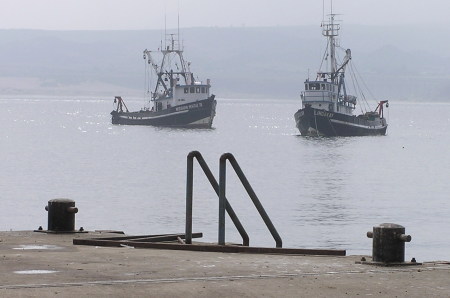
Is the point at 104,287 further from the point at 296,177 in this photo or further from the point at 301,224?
the point at 296,177

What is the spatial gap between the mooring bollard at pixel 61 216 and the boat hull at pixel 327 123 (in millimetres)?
100966

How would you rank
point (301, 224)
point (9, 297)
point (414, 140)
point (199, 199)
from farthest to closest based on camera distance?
1. point (414, 140)
2. point (199, 199)
3. point (301, 224)
4. point (9, 297)

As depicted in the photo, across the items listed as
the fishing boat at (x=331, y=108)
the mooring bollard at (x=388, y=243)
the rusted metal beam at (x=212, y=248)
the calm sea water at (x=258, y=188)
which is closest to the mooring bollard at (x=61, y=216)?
the rusted metal beam at (x=212, y=248)

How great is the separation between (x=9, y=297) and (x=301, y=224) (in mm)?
31500

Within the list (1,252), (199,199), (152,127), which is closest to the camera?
(1,252)

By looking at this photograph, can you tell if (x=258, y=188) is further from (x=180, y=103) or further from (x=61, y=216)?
(x=180, y=103)

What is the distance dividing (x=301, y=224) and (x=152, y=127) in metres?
116

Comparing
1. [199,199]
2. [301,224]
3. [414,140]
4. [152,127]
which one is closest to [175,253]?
[301,224]

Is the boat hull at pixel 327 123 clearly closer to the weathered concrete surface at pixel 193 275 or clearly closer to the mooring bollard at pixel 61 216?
the mooring bollard at pixel 61 216

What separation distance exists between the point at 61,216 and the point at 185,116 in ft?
403

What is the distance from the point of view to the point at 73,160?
87312 mm

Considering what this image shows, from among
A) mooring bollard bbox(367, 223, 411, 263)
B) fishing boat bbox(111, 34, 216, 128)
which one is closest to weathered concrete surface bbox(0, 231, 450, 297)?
mooring bollard bbox(367, 223, 411, 263)

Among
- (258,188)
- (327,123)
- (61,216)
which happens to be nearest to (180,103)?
(327,123)

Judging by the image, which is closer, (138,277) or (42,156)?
(138,277)
